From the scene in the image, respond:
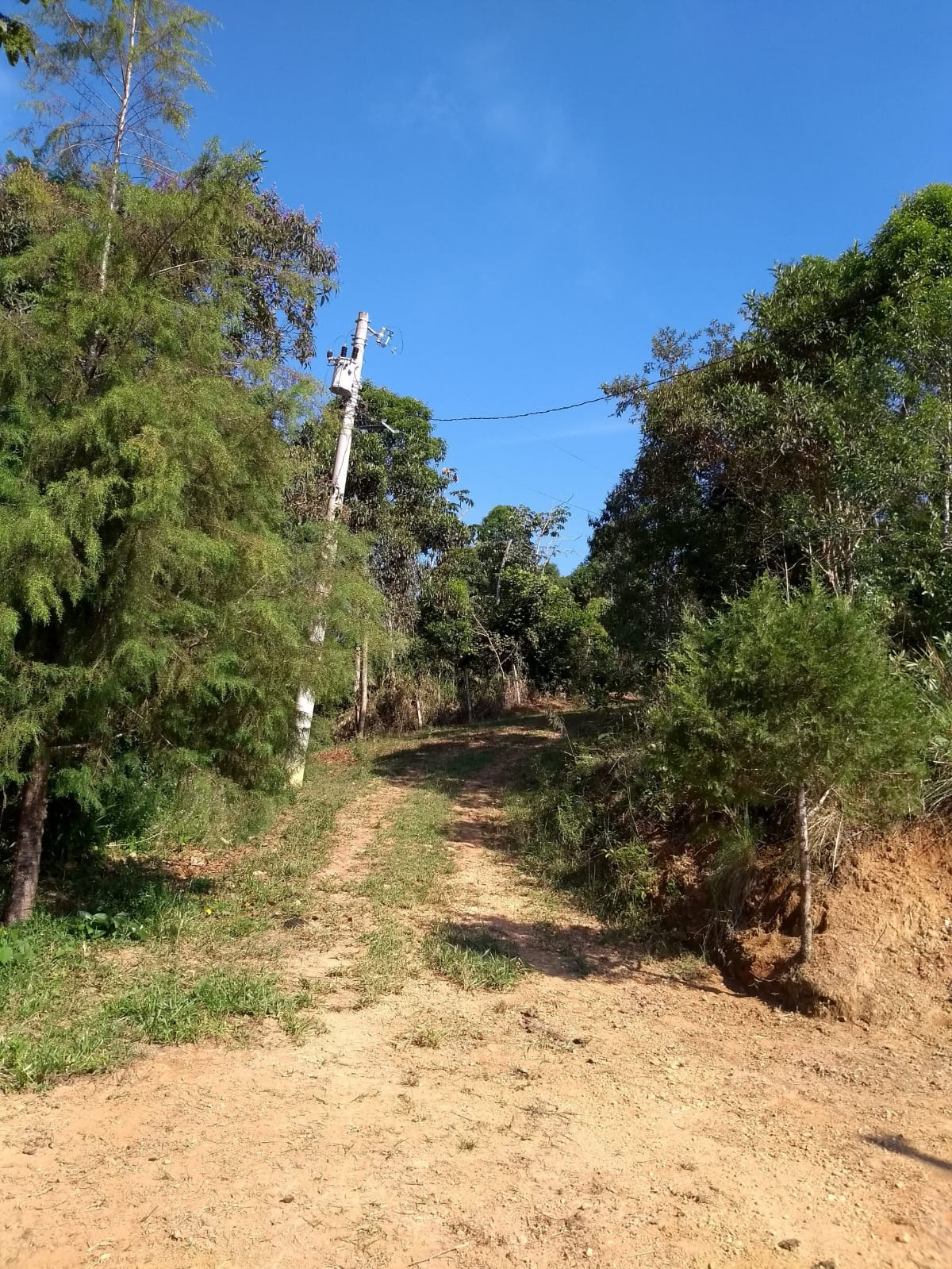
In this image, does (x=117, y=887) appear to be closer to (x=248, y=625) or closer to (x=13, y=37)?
(x=248, y=625)

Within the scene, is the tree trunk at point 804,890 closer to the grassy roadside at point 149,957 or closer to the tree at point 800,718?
the tree at point 800,718

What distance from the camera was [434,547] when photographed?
23.6 meters

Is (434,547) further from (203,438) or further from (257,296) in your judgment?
(203,438)

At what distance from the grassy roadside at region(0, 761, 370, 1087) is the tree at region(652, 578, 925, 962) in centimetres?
340

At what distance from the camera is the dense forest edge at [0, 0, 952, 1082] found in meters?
5.86

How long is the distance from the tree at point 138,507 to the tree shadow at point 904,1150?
485cm

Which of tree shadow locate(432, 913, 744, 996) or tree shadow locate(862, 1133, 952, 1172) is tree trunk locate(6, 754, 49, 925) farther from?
tree shadow locate(862, 1133, 952, 1172)

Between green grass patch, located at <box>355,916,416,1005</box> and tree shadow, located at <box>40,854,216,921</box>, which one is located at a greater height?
tree shadow, located at <box>40,854,216,921</box>

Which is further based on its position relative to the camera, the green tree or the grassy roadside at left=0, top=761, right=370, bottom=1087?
the green tree

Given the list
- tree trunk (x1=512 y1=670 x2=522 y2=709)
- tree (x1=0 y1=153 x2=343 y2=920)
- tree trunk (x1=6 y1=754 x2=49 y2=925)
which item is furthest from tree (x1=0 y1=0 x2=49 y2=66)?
tree trunk (x1=512 y1=670 x2=522 y2=709)

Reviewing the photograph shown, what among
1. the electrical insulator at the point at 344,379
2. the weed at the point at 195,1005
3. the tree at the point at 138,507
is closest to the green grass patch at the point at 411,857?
the tree at the point at 138,507

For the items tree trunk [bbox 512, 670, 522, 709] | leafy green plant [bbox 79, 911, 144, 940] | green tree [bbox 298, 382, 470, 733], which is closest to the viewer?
leafy green plant [bbox 79, 911, 144, 940]

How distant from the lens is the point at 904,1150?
13.6ft

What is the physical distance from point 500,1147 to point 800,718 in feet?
11.0
